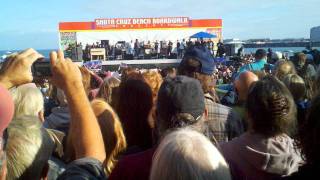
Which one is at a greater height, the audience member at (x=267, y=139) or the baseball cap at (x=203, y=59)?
the baseball cap at (x=203, y=59)

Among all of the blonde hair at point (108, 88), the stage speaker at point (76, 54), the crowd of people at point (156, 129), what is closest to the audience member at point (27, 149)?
the crowd of people at point (156, 129)

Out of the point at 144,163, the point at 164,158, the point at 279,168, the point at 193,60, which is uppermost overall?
the point at 193,60

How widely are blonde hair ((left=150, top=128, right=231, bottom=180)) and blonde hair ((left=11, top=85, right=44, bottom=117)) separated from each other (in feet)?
3.94

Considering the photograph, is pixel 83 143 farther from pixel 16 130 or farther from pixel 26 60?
pixel 26 60

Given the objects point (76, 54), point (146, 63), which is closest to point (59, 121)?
point (76, 54)

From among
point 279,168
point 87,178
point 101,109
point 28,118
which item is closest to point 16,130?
point 28,118

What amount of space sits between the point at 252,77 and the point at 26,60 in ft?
8.03

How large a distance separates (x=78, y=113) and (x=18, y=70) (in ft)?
1.37

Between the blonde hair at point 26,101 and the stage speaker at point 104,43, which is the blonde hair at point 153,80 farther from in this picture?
the stage speaker at point 104,43

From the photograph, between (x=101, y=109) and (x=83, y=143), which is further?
(x=101, y=109)

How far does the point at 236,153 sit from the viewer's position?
2449mm

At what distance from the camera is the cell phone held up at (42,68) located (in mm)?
1858

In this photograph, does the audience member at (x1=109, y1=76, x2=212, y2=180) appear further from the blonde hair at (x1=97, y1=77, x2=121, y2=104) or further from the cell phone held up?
Answer: the blonde hair at (x1=97, y1=77, x2=121, y2=104)

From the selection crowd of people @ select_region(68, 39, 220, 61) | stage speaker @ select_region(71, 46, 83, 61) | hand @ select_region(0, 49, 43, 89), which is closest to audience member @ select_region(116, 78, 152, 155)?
hand @ select_region(0, 49, 43, 89)
